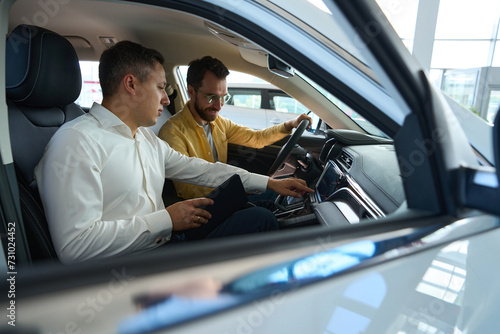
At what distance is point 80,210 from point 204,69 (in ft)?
5.16

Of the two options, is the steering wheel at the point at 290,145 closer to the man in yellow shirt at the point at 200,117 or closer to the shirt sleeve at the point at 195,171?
the shirt sleeve at the point at 195,171

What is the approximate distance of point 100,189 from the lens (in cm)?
124

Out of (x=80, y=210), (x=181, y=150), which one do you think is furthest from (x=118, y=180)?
(x=181, y=150)

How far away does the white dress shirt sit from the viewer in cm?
113

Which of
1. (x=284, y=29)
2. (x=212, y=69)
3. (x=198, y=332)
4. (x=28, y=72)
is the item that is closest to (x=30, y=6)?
(x=28, y=72)

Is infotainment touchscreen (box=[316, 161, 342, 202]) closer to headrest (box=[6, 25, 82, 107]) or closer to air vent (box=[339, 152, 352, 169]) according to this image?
air vent (box=[339, 152, 352, 169])

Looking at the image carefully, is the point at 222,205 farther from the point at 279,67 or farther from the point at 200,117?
the point at 200,117

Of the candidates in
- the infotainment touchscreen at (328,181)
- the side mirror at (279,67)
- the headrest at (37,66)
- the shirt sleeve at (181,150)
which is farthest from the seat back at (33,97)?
the infotainment touchscreen at (328,181)

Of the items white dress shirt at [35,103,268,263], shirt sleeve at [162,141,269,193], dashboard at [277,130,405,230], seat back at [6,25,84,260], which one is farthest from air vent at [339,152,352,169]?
seat back at [6,25,84,260]

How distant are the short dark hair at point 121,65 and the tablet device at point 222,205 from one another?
2.18ft

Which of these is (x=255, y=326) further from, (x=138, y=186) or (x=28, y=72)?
(x=28, y=72)

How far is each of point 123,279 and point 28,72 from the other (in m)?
1.25

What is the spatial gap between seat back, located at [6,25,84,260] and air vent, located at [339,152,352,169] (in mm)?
1406

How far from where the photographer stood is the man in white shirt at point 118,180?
1144 millimetres
